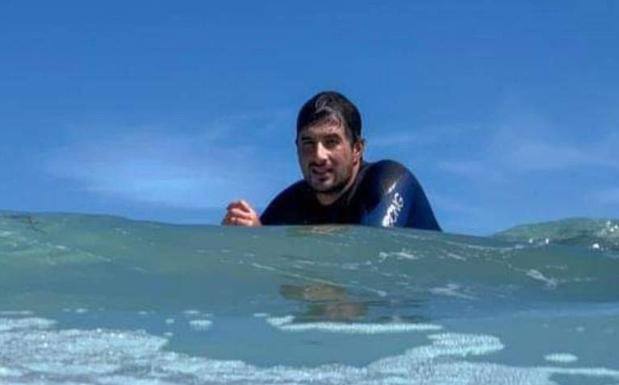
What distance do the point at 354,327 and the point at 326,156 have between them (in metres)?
3.69

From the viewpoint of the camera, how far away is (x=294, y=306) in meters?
5.37

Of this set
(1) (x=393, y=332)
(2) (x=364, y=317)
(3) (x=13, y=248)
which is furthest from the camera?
(3) (x=13, y=248)

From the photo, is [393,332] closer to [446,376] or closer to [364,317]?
[364,317]

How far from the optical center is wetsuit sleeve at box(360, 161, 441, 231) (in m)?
8.29

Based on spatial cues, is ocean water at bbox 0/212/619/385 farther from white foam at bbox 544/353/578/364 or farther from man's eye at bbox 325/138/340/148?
man's eye at bbox 325/138/340/148

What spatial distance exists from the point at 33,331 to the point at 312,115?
3.89 meters

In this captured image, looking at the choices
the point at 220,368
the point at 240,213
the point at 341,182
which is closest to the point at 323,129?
the point at 341,182

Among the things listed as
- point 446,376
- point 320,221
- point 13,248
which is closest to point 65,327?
point 446,376

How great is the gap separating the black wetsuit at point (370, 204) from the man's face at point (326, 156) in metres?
0.13

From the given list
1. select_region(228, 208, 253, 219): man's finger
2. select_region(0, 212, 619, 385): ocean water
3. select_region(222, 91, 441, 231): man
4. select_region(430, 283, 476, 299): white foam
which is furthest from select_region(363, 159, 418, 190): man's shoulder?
select_region(430, 283, 476, 299): white foam

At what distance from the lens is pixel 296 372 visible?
383cm

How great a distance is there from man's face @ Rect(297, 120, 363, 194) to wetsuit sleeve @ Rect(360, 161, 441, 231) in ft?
0.59

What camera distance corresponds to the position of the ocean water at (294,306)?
12.7 ft

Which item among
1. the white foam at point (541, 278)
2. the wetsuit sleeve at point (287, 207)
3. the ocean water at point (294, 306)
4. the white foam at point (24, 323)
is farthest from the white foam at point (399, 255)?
the white foam at point (24, 323)
